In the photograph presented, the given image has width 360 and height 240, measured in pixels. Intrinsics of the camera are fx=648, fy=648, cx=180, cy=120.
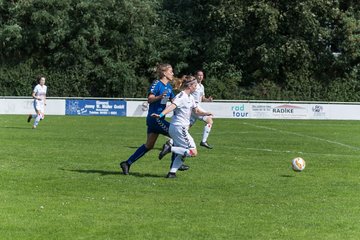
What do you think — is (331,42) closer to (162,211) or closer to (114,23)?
(114,23)

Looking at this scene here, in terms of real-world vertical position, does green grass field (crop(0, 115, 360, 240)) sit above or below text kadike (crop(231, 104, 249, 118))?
above

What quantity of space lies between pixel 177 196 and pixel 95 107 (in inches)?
1210

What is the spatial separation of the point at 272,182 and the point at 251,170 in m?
1.61

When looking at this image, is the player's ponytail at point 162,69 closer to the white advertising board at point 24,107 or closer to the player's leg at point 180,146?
the player's leg at point 180,146

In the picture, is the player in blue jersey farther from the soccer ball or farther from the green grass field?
the soccer ball

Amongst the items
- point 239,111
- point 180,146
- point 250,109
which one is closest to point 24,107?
point 239,111

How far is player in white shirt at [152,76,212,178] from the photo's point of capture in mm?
11133

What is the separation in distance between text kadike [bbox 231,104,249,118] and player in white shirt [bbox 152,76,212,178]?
27.8 metres

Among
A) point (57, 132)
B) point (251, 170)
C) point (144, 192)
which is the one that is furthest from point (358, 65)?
point (144, 192)

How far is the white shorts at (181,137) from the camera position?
36.7 ft

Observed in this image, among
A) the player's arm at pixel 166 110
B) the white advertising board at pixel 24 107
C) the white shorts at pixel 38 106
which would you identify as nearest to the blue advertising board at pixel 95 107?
the white advertising board at pixel 24 107

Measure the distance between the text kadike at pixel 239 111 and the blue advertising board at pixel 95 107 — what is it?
6683 millimetres

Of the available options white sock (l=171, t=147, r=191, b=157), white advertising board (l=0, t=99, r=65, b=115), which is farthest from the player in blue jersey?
white advertising board (l=0, t=99, r=65, b=115)

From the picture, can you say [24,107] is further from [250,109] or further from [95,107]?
[250,109]
